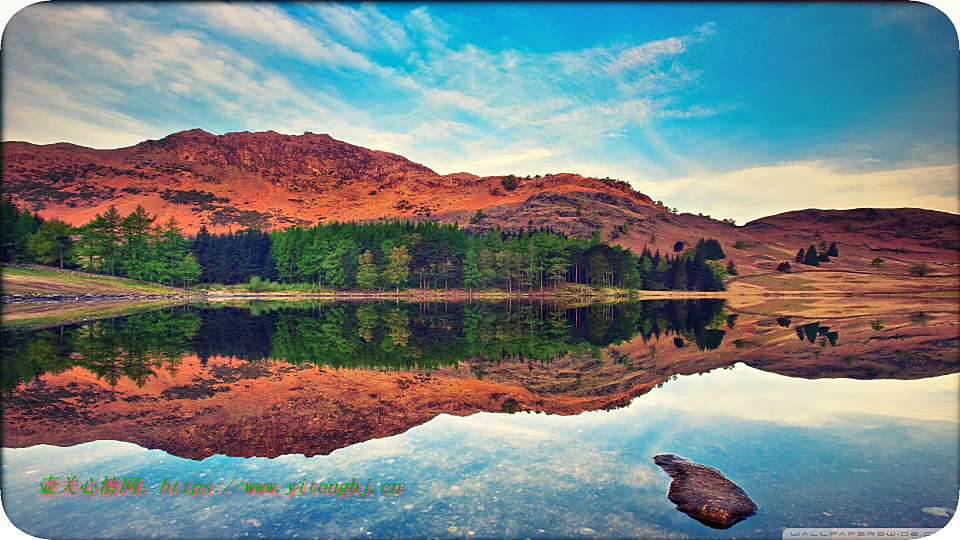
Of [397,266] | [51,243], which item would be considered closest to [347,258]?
[397,266]

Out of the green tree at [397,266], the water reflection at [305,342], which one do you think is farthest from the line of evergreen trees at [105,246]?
the water reflection at [305,342]

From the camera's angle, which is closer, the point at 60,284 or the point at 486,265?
the point at 60,284

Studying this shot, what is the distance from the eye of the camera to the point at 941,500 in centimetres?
830

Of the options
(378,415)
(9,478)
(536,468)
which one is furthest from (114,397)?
(536,468)

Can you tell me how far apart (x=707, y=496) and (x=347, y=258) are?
100 meters

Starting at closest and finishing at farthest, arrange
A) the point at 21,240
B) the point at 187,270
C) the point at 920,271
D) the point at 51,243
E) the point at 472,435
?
the point at 472,435 < the point at 21,240 < the point at 51,243 < the point at 187,270 < the point at 920,271

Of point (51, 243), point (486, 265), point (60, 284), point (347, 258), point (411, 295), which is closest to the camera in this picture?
point (60, 284)

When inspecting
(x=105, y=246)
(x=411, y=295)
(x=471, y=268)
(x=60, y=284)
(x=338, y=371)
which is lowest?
(x=411, y=295)

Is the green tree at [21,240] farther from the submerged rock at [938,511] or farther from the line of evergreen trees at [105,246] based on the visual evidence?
the submerged rock at [938,511]

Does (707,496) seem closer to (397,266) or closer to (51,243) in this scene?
(397,266)

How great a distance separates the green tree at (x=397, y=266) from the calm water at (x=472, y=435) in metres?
73.2

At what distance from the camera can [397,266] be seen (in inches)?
3907

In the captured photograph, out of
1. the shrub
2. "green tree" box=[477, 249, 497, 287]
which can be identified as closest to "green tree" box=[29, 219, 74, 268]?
"green tree" box=[477, 249, 497, 287]

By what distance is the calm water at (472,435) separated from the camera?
25.3 ft
